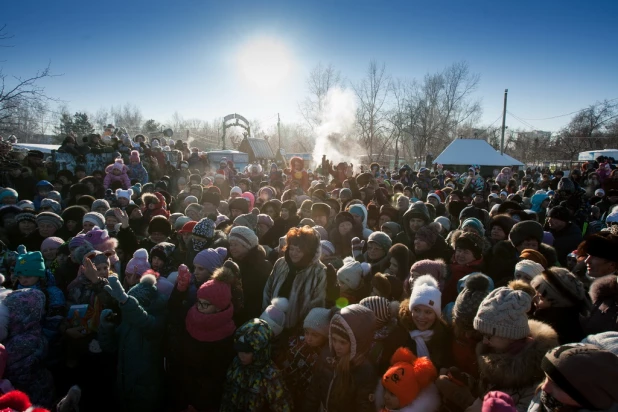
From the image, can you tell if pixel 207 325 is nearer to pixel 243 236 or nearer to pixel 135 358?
pixel 135 358

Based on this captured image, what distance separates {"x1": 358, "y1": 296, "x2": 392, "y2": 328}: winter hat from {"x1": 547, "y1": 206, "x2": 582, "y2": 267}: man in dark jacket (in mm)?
3473

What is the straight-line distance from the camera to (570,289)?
2586 mm

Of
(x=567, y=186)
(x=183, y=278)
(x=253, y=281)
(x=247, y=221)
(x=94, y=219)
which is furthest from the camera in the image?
(x=567, y=186)

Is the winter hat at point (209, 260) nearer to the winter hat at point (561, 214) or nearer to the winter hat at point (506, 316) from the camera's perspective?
the winter hat at point (506, 316)

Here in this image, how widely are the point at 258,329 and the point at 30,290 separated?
81.1 inches

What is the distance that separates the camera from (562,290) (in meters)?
2.60

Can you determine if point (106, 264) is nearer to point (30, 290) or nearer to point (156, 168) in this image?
point (30, 290)

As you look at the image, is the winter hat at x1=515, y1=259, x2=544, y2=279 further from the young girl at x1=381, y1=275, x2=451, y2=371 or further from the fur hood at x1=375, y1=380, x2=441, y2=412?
the fur hood at x1=375, y1=380, x2=441, y2=412

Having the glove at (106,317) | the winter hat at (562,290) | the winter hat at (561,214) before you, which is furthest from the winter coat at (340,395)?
the winter hat at (561,214)

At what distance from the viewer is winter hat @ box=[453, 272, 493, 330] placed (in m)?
2.59

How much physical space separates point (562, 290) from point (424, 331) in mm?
1050

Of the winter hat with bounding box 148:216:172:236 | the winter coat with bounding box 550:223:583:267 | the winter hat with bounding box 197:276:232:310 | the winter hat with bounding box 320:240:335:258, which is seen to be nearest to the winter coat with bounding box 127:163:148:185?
the winter hat with bounding box 148:216:172:236

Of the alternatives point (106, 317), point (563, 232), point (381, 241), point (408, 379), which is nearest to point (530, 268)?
point (381, 241)

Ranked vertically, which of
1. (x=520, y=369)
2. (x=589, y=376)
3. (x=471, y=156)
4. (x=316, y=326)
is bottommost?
(x=316, y=326)
